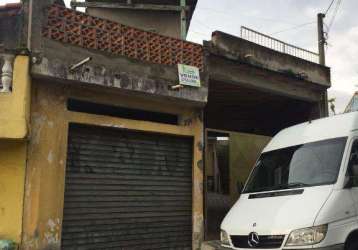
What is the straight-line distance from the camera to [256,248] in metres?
5.90

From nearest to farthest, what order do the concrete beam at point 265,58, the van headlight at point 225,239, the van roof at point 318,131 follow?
the van headlight at point 225,239
the van roof at point 318,131
the concrete beam at point 265,58

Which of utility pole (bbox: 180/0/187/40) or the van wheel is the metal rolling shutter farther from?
the van wheel

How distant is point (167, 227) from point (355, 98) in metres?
9.26

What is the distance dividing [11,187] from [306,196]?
189 inches

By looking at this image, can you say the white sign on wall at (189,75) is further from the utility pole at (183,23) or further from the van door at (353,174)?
the van door at (353,174)

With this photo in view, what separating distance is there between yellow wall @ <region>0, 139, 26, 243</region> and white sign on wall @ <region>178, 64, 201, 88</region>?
3643 millimetres

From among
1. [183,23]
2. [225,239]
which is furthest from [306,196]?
[183,23]

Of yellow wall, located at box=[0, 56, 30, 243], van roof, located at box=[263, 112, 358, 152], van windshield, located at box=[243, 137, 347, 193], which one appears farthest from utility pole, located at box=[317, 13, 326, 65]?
yellow wall, located at box=[0, 56, 30, 243]

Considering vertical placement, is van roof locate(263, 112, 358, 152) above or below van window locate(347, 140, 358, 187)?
above

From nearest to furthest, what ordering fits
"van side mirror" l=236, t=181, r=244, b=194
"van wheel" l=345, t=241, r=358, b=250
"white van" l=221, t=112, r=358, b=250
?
"white van" l=221, t=112, r=358, b=250, "van wheel" l=345, t=241, r=358, b=250, "van side mirror" l=236, t=181, r=244, b=194

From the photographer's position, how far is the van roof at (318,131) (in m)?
6.74

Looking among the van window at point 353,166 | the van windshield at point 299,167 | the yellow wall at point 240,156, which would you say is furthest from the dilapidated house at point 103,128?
the van window at point 353,166

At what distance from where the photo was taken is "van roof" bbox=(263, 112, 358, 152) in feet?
22.1

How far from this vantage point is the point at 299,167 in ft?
22.5
